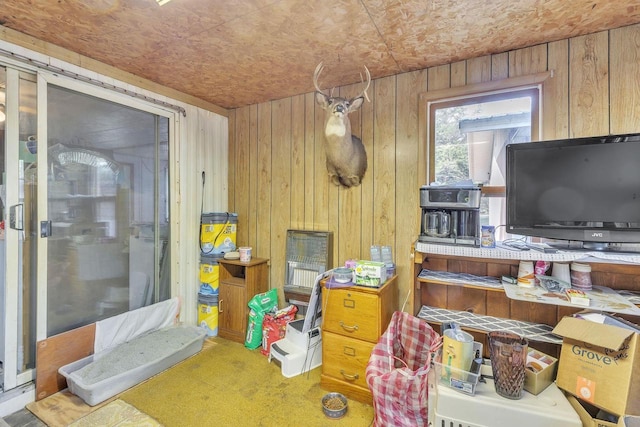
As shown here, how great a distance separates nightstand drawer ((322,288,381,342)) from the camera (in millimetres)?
2051

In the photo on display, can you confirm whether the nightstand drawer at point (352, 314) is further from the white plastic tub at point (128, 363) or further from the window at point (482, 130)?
the white plastic tub at point (128, 363)

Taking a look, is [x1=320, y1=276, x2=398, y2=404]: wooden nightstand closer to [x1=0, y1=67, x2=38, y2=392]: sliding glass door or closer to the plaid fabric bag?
the plaid fabric bag

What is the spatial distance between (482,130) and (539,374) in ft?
5.45

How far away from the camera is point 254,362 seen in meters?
2.57

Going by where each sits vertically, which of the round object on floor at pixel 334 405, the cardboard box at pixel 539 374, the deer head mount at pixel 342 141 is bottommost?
the round object on floor at pixel 334 405

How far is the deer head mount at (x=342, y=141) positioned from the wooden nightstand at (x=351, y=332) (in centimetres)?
102

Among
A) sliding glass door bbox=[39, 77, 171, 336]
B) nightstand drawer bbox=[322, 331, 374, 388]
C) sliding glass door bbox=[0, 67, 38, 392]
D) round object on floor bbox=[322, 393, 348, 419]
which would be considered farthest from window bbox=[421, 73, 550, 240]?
sliding glass door bbox=[0, 67, 38, 392]

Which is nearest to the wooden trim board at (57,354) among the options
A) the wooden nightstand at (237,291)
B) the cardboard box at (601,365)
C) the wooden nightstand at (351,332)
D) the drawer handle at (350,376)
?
the wooden nightstand at (237,291)

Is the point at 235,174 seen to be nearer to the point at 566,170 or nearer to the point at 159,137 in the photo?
the point at 159,137

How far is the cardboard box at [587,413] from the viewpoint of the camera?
1269 millimetres

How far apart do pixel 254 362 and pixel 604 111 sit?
317cm

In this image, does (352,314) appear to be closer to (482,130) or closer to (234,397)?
(234,397)

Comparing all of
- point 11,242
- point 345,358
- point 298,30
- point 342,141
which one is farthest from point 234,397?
point 298,30

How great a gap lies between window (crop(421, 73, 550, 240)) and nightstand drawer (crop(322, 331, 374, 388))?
1.29 meters
